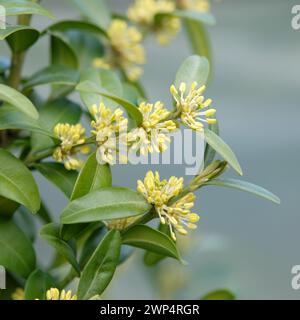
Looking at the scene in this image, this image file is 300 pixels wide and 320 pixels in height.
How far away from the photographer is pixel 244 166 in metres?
1.73

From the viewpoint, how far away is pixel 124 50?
0.87 meters

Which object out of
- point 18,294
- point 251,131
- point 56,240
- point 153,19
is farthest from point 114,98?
point 251,131

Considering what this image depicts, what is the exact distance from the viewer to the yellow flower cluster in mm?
855

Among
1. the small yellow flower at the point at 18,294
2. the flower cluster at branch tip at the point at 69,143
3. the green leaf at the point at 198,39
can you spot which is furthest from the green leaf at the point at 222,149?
the green leaf at the point at 198,39

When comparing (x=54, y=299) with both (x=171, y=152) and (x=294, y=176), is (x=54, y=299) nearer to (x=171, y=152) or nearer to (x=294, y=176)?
(x=171, y=152)

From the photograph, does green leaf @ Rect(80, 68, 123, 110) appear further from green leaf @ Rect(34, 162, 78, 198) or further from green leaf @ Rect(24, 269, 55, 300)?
green leaf @ Rect(24, 269, 55, 300)

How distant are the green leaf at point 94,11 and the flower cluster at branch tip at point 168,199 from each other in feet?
1.05

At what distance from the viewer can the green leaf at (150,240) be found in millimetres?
593

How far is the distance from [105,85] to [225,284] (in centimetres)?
53

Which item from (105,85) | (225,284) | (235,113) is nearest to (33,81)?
(105,85)

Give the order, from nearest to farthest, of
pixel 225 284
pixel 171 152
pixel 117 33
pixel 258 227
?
pixel 171 152
pixel 117 33
pixel 225 284
pixel 258 227

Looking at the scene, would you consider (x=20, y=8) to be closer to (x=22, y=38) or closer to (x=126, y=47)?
(x=22, y=38)

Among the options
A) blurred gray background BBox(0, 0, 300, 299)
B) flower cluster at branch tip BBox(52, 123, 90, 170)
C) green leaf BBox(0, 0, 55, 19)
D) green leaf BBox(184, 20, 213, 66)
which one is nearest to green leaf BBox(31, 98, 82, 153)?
flower cluster at branch tip BBox(52, 123, 90, 170)
